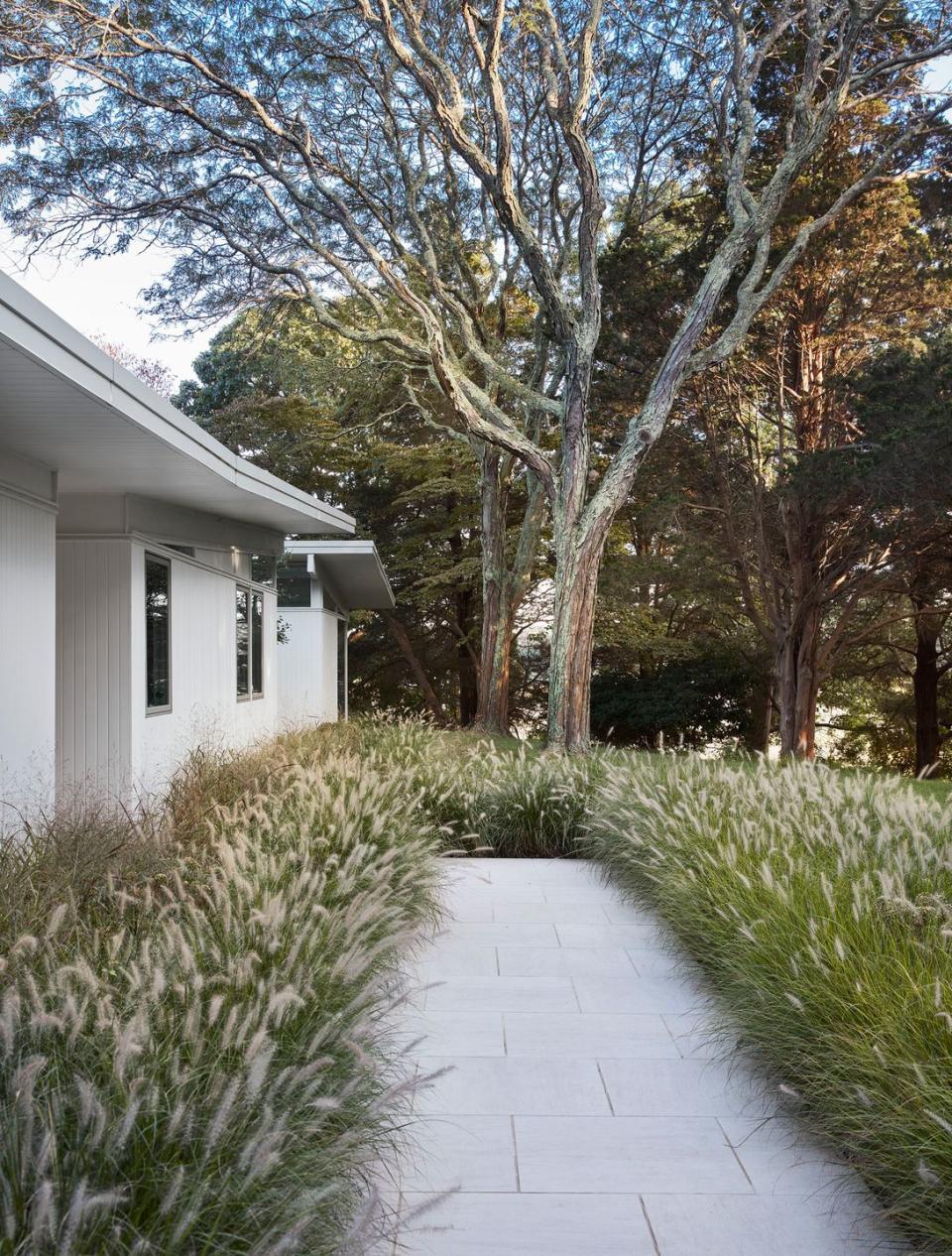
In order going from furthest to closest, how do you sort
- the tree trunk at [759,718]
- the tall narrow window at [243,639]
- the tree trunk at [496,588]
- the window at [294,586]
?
the tree trunk at [759,718]
the tree trunk at [496,588]
the window at [294,586]
the tall narrow window at [243,639]

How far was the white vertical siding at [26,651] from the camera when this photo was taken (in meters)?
6.32

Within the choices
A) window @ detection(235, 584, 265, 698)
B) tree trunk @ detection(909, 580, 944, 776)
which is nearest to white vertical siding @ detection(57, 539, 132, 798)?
window @ detection(235, 584, 265, 698)

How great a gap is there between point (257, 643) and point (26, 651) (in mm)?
6727

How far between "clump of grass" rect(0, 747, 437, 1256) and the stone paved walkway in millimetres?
274

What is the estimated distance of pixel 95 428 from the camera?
6.05 meters

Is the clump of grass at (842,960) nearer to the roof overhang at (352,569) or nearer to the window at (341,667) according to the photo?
the roof overhang at (352,569)

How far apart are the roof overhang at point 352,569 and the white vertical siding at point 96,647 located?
7.60 meters

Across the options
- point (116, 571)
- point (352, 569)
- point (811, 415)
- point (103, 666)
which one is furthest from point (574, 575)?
point (811, 415)

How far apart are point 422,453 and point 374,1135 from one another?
19.5 metres

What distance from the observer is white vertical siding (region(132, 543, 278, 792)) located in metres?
8.70

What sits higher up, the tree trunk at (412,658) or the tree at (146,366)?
the tree at (146,366)

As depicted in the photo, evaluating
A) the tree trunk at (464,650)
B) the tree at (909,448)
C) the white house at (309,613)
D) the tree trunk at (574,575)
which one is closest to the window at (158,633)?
the tree trunk at (574,575)

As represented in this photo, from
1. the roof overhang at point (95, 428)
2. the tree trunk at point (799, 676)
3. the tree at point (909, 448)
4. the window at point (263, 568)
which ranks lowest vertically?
the tree trunk at point (799, 676)

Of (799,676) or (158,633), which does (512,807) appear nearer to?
(158,633)
